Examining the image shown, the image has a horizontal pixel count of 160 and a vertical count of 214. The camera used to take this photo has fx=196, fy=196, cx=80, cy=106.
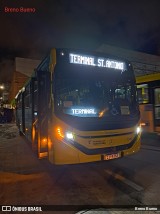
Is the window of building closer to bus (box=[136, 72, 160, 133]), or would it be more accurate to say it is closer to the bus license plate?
bus (box=[136, 72, 160, 133])

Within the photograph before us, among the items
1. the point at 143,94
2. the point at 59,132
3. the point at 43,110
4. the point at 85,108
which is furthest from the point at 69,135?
the point at 143,94

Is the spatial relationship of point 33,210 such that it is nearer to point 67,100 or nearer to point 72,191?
point 72,191

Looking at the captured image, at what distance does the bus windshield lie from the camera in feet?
15.9

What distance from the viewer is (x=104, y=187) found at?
4504 mm

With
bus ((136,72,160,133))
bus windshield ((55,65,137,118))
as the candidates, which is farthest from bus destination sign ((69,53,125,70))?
bus ((136,72,160,133))

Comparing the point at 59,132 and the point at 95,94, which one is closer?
the point at 59,132

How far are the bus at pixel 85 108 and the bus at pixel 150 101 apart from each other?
436cm

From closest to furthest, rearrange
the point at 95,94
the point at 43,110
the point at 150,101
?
the point at 95,94 → the point at 43,110 → the point at 150,101

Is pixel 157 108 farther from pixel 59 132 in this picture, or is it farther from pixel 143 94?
pixel 59 132

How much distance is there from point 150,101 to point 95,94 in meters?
5.56

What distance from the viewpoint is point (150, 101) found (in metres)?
9.80

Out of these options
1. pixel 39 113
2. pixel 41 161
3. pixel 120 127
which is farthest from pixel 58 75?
pixel 41 161

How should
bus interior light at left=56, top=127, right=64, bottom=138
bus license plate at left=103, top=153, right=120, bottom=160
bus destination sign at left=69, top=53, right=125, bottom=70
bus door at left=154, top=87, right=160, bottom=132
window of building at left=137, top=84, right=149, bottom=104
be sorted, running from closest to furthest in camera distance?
bus interior light at left=56, top=127, right=64, bottom=138 < bus license plate at left=103, top=153, right=120, bottom=160 < bus destination sign at left=69, top=53, right=125, bottom=70 < bus door at left=154, top=87, right=160, bottom=132 < window of building at left=137, top=84, right=149, bottom=104

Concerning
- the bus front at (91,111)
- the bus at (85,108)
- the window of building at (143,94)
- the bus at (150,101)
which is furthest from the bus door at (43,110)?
the window of building at (143,94)
